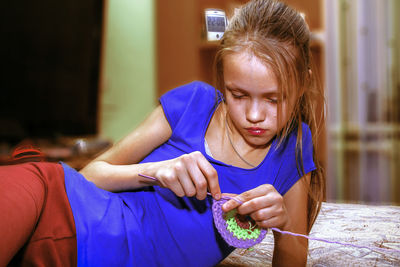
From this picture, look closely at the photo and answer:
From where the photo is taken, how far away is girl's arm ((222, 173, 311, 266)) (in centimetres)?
43

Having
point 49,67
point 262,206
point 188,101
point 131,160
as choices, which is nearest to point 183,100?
point 188,101

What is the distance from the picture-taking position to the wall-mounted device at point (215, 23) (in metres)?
0.50

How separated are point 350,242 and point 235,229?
0.70 feet

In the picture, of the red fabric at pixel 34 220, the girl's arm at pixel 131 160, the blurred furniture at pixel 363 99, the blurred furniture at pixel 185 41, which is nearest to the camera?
the red fabric at pixel 34 220

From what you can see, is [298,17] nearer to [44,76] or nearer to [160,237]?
[160,237]

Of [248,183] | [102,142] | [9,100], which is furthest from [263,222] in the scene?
[9,100]

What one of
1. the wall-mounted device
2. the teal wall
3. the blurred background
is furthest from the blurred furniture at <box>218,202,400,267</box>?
the teal wall

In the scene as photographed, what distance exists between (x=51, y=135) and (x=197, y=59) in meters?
0.60

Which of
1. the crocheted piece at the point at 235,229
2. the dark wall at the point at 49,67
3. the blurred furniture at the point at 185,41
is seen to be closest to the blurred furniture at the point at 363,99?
the blurred furniture at the point at 185,41

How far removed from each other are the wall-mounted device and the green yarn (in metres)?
0.22

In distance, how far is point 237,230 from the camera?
0.45 meters

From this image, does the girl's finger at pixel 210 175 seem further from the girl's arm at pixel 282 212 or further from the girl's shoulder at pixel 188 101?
the girl's shoulder at pixel 188 101

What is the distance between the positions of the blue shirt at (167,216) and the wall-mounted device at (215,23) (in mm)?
81

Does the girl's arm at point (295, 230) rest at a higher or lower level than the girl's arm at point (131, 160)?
lower
